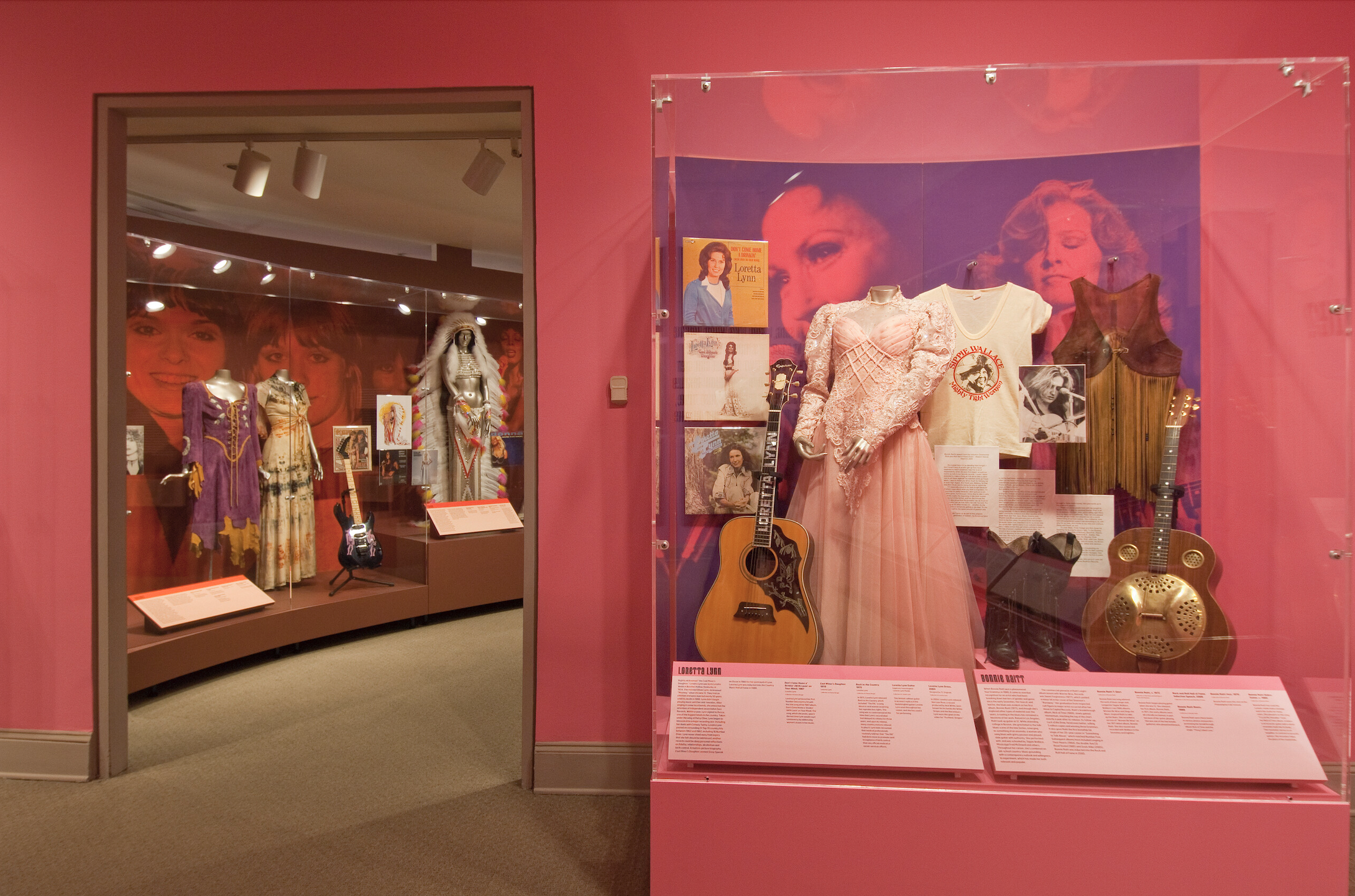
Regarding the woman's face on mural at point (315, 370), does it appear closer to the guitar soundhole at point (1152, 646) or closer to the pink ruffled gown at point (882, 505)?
the pink ruffled gown at point (882, 505)

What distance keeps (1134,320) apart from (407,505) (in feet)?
14.2

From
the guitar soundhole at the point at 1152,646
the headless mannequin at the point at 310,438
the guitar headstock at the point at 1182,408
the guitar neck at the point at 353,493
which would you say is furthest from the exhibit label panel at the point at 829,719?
the headless mannequin at the point at 310,438

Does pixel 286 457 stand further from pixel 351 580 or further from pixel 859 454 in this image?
pixel 859 454

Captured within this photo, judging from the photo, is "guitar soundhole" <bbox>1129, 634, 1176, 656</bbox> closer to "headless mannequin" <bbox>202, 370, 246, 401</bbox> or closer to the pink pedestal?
the pink pedestal

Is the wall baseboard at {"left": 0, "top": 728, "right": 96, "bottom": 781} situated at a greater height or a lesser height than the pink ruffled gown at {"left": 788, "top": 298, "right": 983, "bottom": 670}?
lesser

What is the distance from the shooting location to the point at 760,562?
79.0 inches

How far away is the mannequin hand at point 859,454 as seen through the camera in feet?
6.63

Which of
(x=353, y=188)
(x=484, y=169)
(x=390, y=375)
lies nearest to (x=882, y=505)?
(x=484, y=169)

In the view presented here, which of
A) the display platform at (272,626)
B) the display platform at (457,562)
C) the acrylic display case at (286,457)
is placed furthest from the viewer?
the display platform at (457,562)

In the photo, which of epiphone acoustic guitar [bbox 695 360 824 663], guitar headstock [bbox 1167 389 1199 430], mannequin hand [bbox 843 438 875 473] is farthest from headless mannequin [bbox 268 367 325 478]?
guitar headstock [bbox 1167 389 1199 430]

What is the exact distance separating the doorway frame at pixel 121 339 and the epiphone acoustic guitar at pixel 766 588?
82 centimetres

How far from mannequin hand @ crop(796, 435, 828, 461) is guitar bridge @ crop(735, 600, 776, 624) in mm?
419

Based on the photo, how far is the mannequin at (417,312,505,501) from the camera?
521 centimetres

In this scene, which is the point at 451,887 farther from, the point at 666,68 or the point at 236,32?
the point at 236,32
